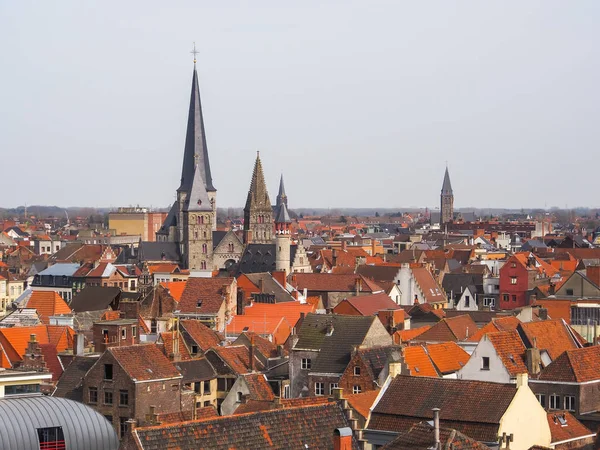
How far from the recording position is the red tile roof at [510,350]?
57594 mm

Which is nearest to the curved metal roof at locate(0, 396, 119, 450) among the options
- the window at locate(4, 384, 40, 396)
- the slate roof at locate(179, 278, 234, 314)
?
the window at locate(4, 384, 40, 396)

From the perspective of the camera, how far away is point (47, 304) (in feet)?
300

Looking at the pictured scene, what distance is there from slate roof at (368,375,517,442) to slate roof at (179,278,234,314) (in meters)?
40.8

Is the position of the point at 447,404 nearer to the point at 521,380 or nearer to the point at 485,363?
the point at 521,380

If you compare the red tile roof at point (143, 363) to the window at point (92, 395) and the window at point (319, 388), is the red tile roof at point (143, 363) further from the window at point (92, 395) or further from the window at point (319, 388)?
the window at point (319, 388)

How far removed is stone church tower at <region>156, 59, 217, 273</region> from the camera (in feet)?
538

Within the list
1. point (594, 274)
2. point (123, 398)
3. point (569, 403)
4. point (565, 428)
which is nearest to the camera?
point (565, 428)

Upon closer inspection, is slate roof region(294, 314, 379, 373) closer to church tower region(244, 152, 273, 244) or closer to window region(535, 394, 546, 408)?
window region(535, 394, 546, 408)

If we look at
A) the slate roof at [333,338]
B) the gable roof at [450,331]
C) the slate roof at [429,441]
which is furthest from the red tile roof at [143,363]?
the gable roof at [450,331]

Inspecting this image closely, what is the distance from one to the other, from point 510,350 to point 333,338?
8687mm

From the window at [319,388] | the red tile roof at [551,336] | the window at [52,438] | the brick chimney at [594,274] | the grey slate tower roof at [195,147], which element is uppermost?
the grey slate tower roof at [195,147]

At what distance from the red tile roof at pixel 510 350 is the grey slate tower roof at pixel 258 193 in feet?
371

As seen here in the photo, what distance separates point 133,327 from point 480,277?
6607cm

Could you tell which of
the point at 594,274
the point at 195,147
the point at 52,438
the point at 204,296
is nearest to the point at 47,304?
the point at 204,296
